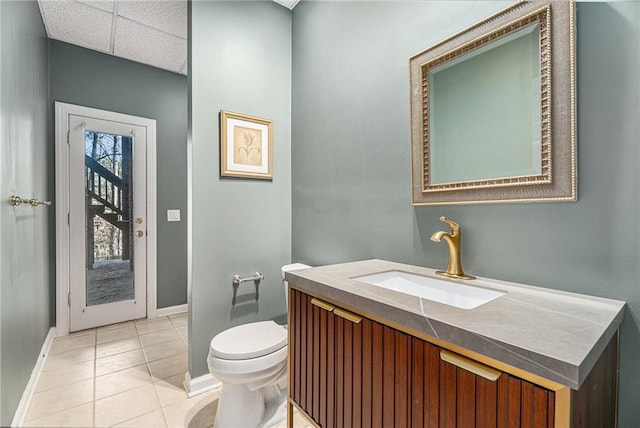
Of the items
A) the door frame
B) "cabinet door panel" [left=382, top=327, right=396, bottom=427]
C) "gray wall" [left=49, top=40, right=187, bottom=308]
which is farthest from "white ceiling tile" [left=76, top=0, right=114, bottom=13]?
"cabinet door panel" [left=382, top=327, right=396, bottom=427]

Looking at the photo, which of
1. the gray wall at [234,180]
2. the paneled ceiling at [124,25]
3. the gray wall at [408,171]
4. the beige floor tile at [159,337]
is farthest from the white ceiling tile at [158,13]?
the beige floor tile at [159,337]

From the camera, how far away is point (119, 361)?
198 cm

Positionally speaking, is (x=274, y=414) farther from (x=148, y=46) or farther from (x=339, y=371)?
(x=148, y=46)

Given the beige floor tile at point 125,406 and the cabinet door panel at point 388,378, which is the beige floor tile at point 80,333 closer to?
the beige floor tile at point 125,406

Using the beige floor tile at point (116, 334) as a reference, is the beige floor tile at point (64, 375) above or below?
above

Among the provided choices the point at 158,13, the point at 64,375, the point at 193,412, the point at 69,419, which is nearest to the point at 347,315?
the point at 193,412

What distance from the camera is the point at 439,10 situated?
1.22 meters

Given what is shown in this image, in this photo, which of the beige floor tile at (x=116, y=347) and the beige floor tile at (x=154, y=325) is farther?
the beige floor tile at (x=154, y=325)

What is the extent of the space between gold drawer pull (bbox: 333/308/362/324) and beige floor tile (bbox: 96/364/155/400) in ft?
4.99

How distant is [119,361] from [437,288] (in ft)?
7.13

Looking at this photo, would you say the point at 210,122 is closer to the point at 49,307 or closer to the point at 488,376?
the point at 488,376

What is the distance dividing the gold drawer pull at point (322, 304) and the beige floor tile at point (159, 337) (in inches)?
75.7

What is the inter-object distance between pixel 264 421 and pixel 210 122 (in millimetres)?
1693

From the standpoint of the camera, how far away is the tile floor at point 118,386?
140 centimetres
